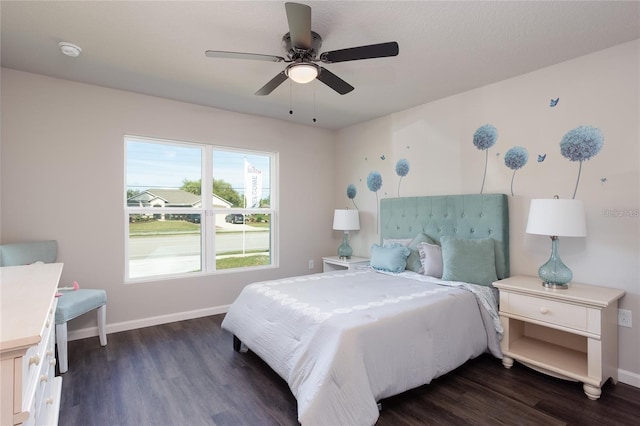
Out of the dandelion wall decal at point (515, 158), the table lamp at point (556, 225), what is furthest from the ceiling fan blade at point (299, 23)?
the dandelion wall decal at point (515, 158)

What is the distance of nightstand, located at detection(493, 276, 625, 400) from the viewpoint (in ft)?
7.18

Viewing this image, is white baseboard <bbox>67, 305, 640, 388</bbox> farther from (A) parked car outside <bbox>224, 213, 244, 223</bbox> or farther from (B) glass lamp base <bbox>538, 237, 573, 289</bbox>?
(B) glass lamp base <bbox>538, 237, 573, 289</bbox>

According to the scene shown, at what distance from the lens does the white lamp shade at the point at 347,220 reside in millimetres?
4387

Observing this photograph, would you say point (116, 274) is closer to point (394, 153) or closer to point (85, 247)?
point (85, 247)

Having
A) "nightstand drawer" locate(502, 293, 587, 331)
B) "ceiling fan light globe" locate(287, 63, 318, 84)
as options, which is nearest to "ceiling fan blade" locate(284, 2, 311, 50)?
"ceiling fan light globe" locate(287, 63, 318, 84)

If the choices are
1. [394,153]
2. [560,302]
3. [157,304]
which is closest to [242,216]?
[157,304]

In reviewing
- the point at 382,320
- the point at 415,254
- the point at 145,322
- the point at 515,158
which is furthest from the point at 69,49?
the point at 515,158

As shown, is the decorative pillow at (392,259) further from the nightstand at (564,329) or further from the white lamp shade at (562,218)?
the white lamp shade at (562,218)

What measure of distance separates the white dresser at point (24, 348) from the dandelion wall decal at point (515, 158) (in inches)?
136

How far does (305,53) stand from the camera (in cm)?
212

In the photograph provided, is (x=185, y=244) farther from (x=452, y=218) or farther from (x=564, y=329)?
(x=564, y=329)

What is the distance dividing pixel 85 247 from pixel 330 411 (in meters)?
2.92

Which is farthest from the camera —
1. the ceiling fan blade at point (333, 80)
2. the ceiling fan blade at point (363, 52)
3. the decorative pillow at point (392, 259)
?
the decorative pillow at point (392, 259)

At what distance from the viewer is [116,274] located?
338cm
